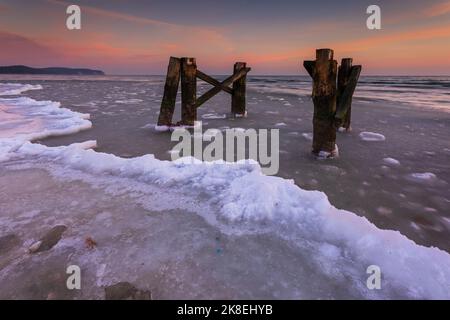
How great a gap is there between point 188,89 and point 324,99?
3.55 meters

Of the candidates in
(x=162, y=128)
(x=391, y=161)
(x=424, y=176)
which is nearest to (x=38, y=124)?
(x=162, y=128)

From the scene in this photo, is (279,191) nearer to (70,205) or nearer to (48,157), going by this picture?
(70,205)

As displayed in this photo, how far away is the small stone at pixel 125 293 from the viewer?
172 cm

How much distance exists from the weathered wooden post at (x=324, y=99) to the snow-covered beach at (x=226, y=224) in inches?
11.6

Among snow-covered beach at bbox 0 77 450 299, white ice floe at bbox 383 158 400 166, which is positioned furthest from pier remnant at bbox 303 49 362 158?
white ice floe at bbox 383 158 400 166

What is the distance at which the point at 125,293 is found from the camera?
5.75 feet

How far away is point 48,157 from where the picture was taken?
14.4 ft

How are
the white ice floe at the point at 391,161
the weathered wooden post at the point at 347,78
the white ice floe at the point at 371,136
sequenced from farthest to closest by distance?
the white ice floe at the point at 371,136
the weathered wooden post at the point at 347,78
the white ice floe at the point at 391,161

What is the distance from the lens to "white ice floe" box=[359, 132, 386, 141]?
6098mm

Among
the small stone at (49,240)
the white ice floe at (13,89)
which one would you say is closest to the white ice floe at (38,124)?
the small stone at (49,240)

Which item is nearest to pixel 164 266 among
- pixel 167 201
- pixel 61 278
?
pixel 61 278

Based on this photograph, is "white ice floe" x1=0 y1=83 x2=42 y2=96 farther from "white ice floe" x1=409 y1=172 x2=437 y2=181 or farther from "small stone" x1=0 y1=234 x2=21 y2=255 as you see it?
"white ice floe" x1=409 y1=172 x2=437 y2=181

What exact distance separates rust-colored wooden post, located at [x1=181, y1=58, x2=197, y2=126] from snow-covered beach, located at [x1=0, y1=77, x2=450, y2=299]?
250 cm

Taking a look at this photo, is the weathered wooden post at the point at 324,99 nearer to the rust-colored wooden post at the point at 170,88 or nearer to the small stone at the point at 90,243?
the rust-colored wooden post at the point at 170,88
